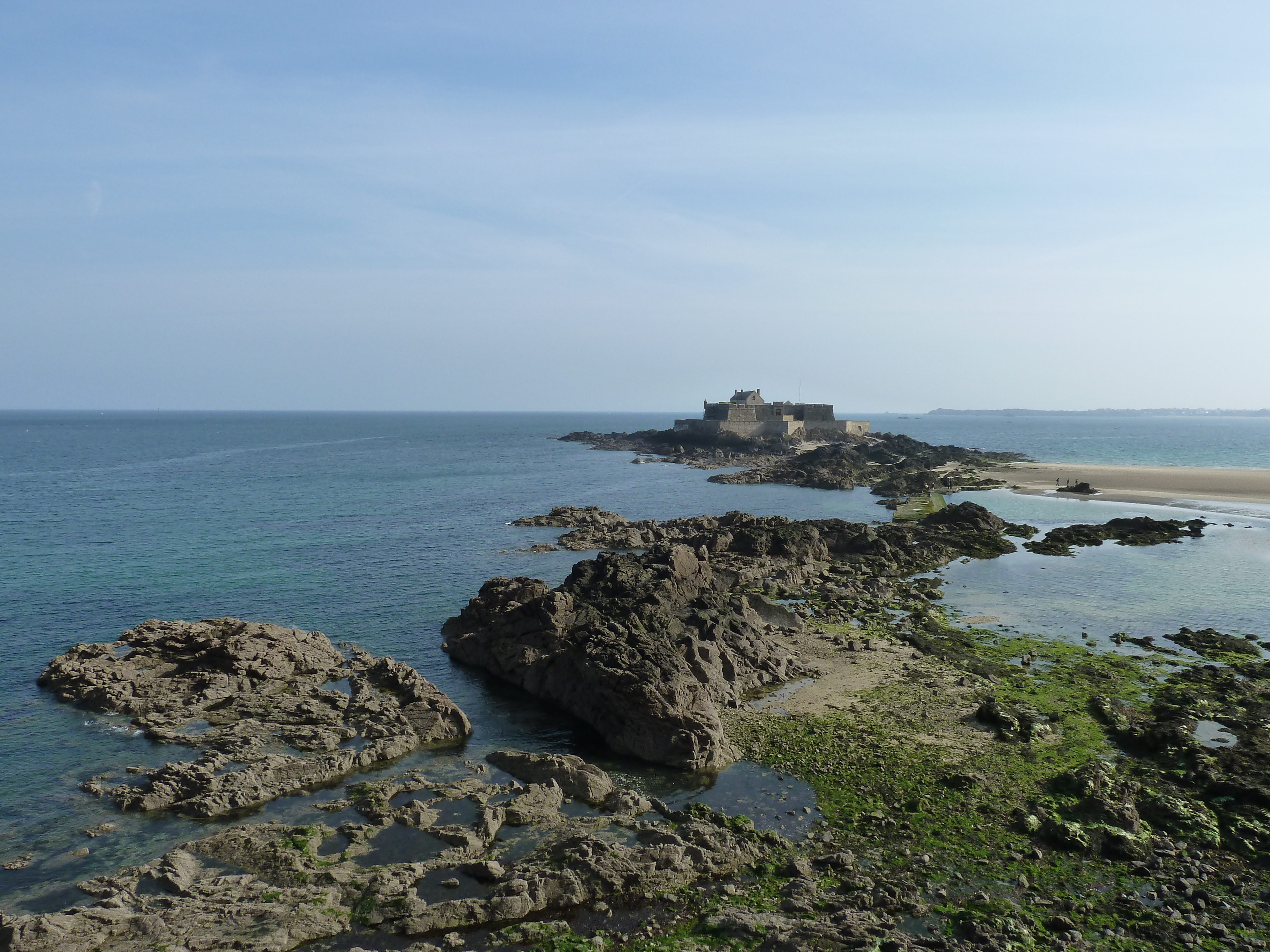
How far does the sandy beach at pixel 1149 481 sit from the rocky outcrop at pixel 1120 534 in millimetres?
19310

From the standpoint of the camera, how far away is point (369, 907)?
1527 centimetres

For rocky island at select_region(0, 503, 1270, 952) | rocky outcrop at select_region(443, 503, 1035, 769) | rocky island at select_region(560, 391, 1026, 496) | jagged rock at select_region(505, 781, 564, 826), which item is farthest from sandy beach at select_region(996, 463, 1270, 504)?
jagged rock at select_region(505, 781, 564, 826)

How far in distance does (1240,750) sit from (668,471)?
89.8 m

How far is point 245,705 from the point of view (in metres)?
25.3

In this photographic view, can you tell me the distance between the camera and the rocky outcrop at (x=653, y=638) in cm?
2308

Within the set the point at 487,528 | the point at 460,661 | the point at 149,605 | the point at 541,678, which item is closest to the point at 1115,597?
the point at 541,678

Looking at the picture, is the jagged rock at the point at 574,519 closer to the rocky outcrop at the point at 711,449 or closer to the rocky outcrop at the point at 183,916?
the rocky outcrop at the point at 183,916

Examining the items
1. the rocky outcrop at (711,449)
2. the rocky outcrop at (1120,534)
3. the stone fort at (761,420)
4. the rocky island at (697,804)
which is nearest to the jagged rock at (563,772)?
the rocky island at (697,804)

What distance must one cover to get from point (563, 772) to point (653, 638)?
7589 mm

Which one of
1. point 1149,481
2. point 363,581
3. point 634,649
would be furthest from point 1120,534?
point 363,581

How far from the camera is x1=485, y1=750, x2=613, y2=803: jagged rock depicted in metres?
20.0

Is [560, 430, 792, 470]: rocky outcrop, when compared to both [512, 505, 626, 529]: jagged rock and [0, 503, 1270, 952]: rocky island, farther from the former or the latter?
[0, 503, 1270, 952]: rocky island

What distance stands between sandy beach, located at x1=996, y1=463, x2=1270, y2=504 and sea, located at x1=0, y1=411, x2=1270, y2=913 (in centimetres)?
536

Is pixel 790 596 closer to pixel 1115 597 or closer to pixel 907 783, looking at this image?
pixel 1115 597
